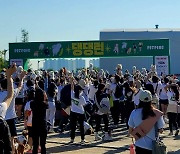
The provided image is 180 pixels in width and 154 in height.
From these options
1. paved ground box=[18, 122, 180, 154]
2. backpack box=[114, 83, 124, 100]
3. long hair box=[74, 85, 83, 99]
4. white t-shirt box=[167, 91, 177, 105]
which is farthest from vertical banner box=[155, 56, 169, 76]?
long hair box=[74, 85, 83, 99]

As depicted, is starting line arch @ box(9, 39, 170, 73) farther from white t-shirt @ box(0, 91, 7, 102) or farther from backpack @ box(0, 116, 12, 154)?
backpack @ box(0, 116, 12, 154)

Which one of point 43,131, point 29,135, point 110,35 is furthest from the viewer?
point 110,35

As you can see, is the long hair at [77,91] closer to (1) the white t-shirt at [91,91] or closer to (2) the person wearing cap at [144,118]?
(1) the white t-shirt at [91,91]

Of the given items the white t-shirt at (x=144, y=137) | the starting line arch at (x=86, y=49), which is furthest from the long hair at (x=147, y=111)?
the starting line arch at (x=86, y=49)

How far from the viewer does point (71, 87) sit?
13039 mm

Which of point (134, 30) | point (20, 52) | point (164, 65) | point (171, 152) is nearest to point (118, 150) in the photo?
point (171, 152)

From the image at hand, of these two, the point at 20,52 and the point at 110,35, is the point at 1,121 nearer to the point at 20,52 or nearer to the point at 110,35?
the point at 20,52

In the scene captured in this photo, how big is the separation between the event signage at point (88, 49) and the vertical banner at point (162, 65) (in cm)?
150

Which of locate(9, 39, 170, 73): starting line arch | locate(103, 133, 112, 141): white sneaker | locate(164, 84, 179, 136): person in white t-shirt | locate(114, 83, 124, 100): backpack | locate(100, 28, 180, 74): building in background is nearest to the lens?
locate(103, 133, 112, 141): white sneaker

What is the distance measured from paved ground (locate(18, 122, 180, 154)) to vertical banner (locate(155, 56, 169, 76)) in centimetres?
981

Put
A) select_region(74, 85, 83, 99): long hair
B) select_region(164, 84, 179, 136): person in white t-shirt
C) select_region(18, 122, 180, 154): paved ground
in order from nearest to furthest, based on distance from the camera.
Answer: select_region(18, 122, 180, 154): paved ground < select_region(74, 85, 83, 99): long hair < select_region(164, 84, 179, 136): person in white t-shirt

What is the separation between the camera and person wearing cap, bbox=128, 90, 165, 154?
22.8 ft

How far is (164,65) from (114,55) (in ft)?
14.3

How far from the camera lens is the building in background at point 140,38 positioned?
148 ft
